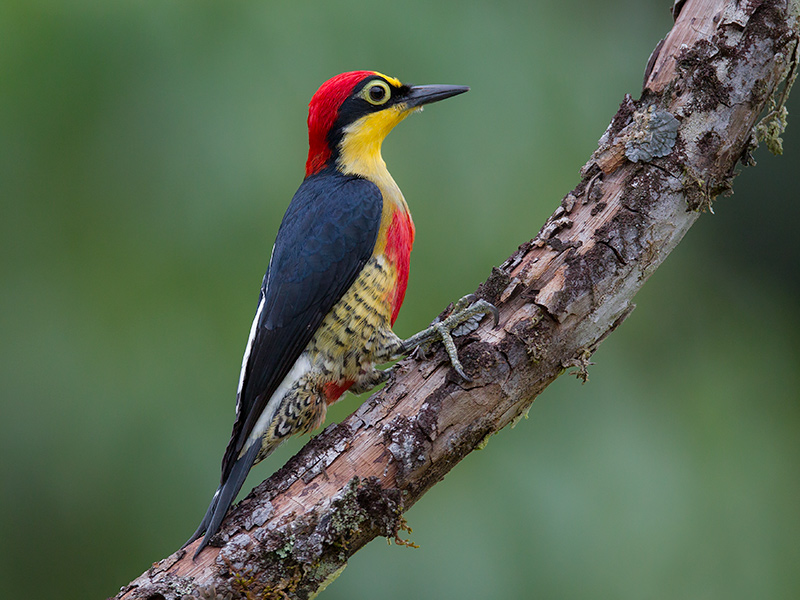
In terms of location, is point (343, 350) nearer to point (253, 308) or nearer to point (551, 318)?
point (551, 318)

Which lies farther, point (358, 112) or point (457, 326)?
point (358, 112)

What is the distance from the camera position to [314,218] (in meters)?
2.99

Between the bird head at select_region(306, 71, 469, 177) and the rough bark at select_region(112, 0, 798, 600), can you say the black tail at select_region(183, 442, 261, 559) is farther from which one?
the bird head at select_region(306, 71, 469, 177)

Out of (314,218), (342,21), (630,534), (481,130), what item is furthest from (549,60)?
(630,534)

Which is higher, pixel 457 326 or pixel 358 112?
pixel 358 112

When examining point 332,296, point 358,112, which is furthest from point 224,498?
point 358,112

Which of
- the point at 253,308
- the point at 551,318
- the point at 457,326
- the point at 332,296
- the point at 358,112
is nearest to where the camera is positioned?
the point at 551,318

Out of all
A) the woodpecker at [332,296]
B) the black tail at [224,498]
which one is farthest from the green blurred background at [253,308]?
the black tail at [224,498]

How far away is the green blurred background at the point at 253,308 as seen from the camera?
4047 millimetres

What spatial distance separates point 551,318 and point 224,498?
3.87 feet

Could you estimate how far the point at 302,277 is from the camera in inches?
112

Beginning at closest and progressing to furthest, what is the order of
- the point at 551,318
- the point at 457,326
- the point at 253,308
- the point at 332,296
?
the point at 551,318, the point at 457,326, the point at 332,296, the point at 253,308

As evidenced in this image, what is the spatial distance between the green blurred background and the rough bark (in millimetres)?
1545

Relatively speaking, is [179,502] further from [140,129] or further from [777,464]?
[777,464]
